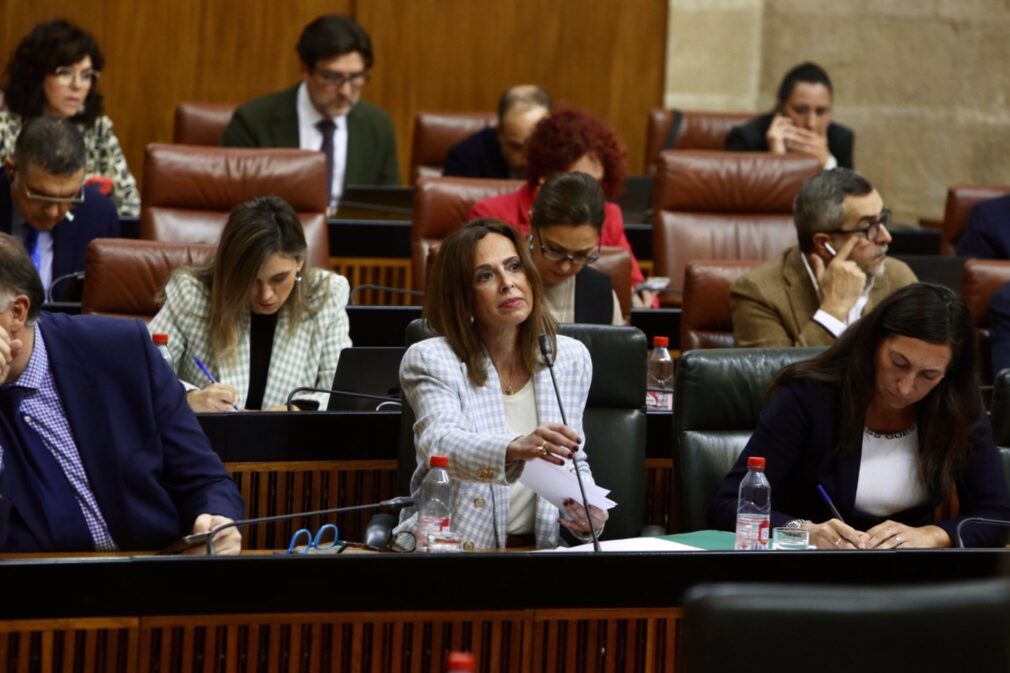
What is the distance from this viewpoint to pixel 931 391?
3.10 meters

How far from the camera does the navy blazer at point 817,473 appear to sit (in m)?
3.06

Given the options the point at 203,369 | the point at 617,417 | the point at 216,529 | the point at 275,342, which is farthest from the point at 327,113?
the point at 216,529

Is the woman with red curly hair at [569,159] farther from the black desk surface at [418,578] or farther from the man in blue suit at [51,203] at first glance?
the black desk surface at [418,578]

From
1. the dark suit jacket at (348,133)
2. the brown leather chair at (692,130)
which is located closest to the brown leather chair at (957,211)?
the brown leather chair at (692,130)

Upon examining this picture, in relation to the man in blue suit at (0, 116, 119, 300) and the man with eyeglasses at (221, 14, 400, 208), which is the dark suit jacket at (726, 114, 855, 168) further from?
the man in blue suit at (0, 116, 119, 300)

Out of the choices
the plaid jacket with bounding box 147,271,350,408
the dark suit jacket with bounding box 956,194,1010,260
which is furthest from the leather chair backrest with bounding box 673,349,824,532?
the dark suit jacket with bounding box 956,194,1010,260

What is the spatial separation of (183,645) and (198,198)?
3.14 meters

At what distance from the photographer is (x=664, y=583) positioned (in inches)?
90.1

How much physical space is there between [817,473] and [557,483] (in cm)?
61

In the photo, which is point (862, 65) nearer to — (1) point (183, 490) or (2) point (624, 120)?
(2) point (624, 120)

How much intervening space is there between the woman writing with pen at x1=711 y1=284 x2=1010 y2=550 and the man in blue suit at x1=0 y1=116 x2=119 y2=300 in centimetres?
225

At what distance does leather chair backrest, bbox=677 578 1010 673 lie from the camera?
4.87 feet

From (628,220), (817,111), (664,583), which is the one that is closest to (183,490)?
(664,583)

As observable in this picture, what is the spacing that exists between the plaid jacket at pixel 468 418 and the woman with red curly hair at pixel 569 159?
1.76 metres
